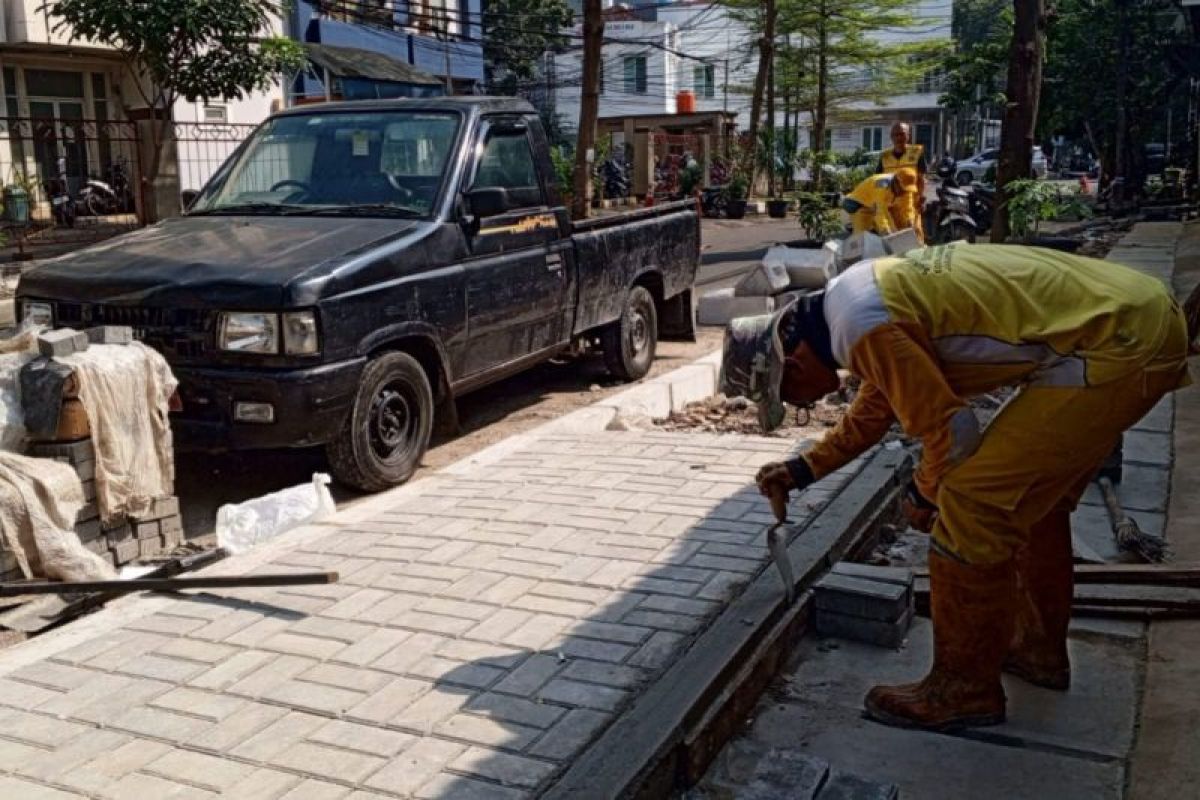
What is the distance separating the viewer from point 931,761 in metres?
3.34

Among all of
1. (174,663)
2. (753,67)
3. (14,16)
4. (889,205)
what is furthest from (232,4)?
(753,67)

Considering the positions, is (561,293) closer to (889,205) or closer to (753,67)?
(889,205)

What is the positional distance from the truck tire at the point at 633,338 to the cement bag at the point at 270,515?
340 cm

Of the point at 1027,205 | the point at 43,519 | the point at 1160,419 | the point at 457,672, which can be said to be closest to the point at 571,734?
the point at 457,672

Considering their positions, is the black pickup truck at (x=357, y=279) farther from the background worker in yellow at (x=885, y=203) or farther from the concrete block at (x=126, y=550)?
the background worker in yellow at (x=885, y=203)

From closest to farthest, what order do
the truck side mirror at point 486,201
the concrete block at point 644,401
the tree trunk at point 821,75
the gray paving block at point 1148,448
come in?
1. the gray paving block at point 1148,448
2. the truck side mirror at point 486,201
3. the concrete block at point 644,401
4. the tree trunk at point 821,75

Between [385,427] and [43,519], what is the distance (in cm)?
189

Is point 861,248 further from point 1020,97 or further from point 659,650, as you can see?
point 659,650

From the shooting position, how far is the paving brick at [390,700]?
3.39 metres

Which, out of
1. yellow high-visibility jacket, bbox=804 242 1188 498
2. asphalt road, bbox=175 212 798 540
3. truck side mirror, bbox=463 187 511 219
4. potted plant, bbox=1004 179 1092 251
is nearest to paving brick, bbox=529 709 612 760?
yellow high-visibility jacket, bbox=804 242 1188 498

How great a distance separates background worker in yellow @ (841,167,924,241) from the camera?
10.8 metres

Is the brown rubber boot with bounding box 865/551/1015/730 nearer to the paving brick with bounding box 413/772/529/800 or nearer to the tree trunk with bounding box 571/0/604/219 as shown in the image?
the paving brick with bounding box 413/772/529/800

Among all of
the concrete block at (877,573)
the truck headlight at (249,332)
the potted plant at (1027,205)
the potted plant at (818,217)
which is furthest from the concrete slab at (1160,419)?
the potted plant at (818,217)

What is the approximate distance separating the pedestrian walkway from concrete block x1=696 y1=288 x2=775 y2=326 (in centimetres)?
608
